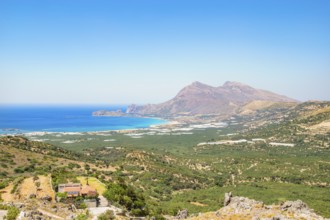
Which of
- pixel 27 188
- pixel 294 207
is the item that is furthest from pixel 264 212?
pixel 27 188

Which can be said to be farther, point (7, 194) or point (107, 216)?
point (7, 194)

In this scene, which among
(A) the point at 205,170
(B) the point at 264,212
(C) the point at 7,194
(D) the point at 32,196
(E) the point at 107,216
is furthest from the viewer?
(A) the point at 205,170

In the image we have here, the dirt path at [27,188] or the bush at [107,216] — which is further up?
the bush at [107,216]

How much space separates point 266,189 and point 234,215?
58280 mm

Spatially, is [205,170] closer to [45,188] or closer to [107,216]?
[45,188]

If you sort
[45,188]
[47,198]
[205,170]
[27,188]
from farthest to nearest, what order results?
[205,170]
[27,188]
[45,188]
[47,198]

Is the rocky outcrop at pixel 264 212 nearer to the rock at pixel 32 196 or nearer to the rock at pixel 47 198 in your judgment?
the rock at pixel 47 198

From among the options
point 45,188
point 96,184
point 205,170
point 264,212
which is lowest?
point 205,170

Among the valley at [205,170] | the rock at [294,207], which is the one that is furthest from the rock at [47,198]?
the rock at [294,207]

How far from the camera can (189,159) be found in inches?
5118

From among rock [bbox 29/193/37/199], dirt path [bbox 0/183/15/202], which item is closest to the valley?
dirt path [bbox 0/183/15/202]

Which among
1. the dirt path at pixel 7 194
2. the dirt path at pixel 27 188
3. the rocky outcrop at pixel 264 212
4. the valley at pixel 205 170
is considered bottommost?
the valley at pixel 205 170

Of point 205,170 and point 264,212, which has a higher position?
point 264,212

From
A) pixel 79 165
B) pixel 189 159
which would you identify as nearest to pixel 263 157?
pixel 189 159
